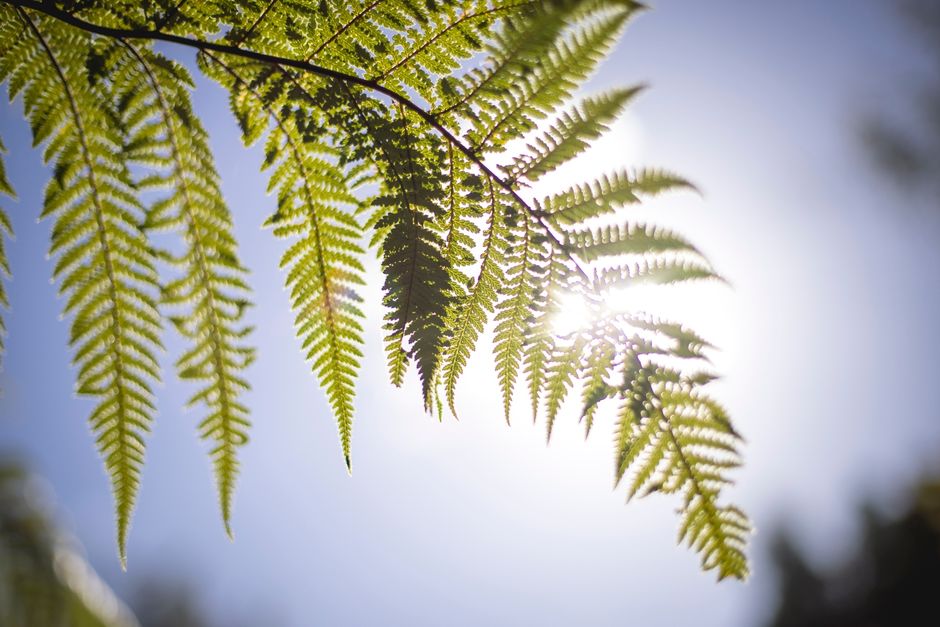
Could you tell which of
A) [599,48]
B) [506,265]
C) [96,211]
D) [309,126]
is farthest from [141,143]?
[599,48]

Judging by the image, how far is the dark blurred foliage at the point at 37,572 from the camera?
0.88 meters

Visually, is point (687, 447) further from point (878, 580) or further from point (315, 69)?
point (878, 580)

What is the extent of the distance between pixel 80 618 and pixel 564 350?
1144 millimetres

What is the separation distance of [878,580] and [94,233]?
25.5m

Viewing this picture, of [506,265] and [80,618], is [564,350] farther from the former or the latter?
[80,618]

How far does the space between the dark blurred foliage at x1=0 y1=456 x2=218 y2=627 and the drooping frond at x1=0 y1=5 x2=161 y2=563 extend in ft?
0.36

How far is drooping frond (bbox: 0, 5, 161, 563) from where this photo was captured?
0.93m

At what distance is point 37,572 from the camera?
92 cm

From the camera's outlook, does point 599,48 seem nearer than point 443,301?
Yes

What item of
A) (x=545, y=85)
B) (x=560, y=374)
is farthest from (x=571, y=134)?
(x=560, y=374)

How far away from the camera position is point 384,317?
1078 mm

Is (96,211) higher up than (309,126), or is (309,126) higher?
(309,126)

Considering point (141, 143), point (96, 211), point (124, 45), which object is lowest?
point (96, 211)

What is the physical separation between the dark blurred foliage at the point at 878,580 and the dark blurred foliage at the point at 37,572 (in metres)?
21.8
